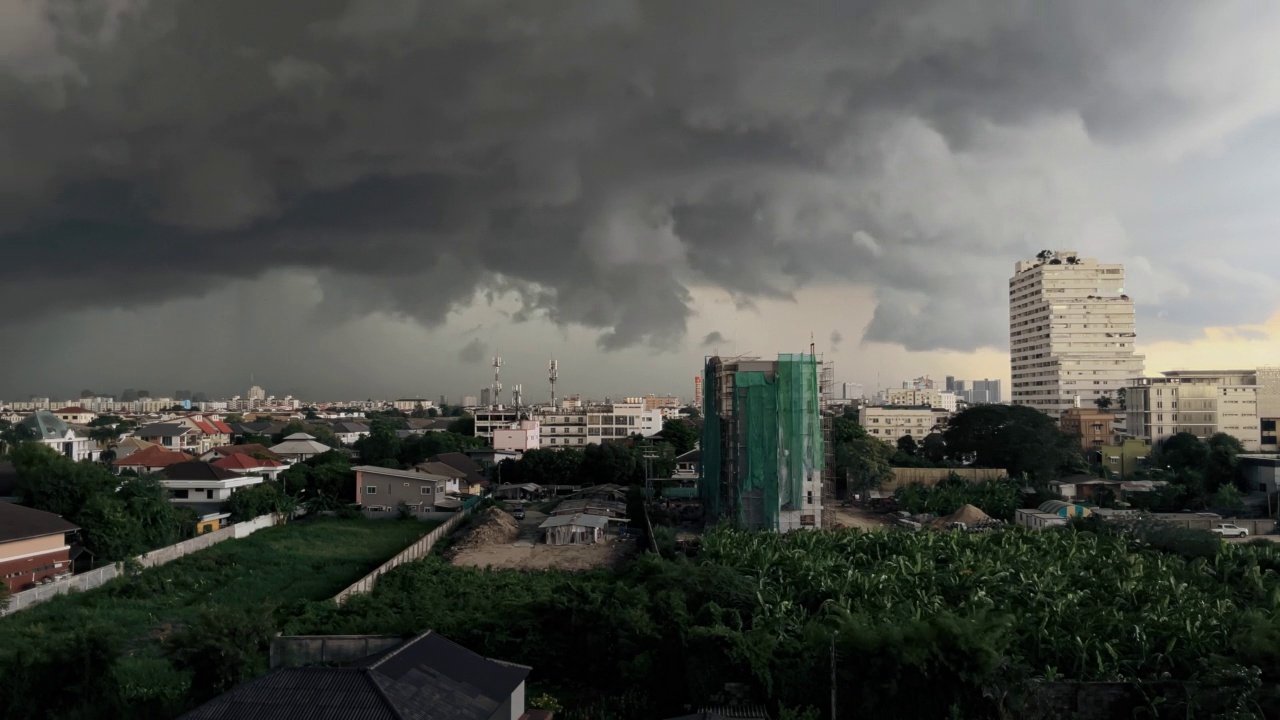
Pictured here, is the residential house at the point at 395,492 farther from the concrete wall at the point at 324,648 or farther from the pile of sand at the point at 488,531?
the concrete wall at the point at 324,648

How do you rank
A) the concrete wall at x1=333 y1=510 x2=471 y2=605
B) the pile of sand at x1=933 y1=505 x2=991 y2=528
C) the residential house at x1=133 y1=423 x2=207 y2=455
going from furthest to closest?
the residential house at x1=133 y1=423 x2=207 y2=455 < the pile of sand at x1=933 y1=505 x2=991 y2=528 < the concrete wall at x1=333 y1=510 x2=471 y2=605

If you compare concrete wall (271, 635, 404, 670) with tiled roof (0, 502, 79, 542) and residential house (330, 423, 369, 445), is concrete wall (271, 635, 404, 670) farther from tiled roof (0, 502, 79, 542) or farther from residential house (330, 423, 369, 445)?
residential house (330, 423, 369, 445)

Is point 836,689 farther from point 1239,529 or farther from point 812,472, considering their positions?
point 1239,529

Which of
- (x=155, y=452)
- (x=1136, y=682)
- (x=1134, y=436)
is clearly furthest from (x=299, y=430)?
(x=1136, y=682)

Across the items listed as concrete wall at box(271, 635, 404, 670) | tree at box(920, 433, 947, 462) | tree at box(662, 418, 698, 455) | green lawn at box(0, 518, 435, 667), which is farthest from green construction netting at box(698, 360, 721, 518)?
tree at box(920, 433, 947, 462)

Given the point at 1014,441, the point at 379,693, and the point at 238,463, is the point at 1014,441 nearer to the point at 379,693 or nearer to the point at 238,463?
the point at 238,463

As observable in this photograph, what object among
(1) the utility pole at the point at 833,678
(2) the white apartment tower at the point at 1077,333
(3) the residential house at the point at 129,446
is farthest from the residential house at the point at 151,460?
(2) the white apartment tower at the point at 1077,333
